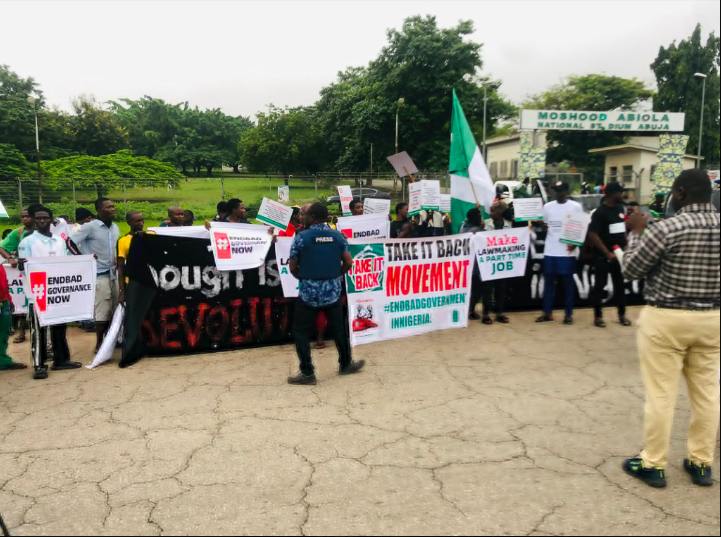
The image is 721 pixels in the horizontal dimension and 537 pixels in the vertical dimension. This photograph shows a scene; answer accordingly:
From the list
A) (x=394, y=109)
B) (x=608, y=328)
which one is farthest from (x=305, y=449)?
(x=394, y=109)

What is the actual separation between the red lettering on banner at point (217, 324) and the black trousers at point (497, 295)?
361cm

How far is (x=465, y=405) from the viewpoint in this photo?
16.0 ft

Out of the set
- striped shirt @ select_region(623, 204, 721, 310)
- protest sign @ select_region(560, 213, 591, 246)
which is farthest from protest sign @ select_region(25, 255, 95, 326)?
protest sign @ select_region(560, 213, 591, 246)

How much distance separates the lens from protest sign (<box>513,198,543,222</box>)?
27.7ft

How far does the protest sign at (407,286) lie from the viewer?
6613 millimetres

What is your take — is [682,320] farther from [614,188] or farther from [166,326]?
[166,326]

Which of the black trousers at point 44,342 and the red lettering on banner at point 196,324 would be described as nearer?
the black trousers at point 44,342

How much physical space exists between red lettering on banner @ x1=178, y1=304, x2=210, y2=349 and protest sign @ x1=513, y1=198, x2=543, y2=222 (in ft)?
15.2

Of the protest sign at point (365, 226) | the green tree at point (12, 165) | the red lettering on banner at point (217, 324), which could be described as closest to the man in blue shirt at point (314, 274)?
the red lettering on banner at point (217, 324)

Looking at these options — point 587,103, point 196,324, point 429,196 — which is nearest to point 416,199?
point 429,196

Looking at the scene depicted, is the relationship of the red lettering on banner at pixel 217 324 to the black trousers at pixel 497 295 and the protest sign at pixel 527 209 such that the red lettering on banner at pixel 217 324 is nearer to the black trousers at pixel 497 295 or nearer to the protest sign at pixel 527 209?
the black trousers at pixel 497 295

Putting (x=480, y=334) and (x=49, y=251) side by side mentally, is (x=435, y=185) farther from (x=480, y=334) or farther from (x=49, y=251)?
(x=49, y=251)

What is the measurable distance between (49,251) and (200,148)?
56209 mm

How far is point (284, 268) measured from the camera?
23.0 feet
